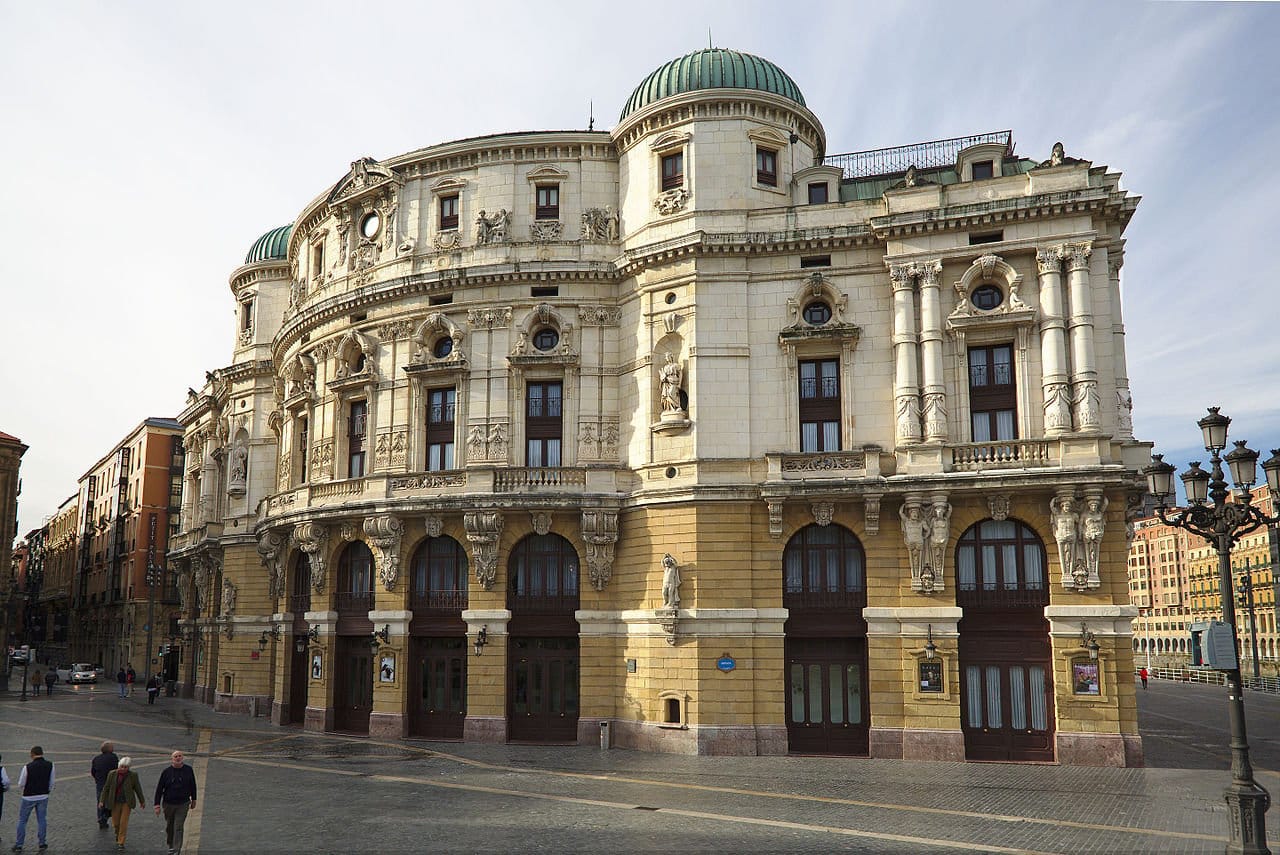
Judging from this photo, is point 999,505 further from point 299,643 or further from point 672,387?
point 299,643

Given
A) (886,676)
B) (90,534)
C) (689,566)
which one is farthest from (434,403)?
(90,534)

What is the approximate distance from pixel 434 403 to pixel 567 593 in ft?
32.3

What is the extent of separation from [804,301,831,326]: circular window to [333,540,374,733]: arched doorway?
20646 millimetres

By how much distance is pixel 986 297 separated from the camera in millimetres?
34938

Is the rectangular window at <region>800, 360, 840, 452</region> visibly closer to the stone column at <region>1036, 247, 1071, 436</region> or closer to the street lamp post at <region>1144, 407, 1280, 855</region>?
the stone column at <region>1036, 247, 1071, 436</region>

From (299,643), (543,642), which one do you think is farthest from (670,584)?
(299,643)

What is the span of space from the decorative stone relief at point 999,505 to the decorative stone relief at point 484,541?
17.8 m

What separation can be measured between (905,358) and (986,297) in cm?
376

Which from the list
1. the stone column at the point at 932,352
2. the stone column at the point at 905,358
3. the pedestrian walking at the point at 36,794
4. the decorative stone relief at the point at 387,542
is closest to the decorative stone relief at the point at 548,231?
the decorative stone relief at the point at 387,542

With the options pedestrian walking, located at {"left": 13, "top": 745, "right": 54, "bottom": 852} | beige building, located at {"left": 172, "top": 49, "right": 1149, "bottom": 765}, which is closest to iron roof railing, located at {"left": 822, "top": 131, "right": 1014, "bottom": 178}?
beige building, located at {"left": 172, "top": 49, "right": 1149, "bottom": 765}

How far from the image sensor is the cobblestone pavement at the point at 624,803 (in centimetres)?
2097

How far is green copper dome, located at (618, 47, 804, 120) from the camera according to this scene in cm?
3859

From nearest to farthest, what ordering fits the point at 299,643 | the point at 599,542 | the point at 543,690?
the point at 599,542
the point at 543,690
the point at 299,643

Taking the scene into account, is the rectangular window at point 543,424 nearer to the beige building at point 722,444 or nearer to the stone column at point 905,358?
the beige building at point 722,444
